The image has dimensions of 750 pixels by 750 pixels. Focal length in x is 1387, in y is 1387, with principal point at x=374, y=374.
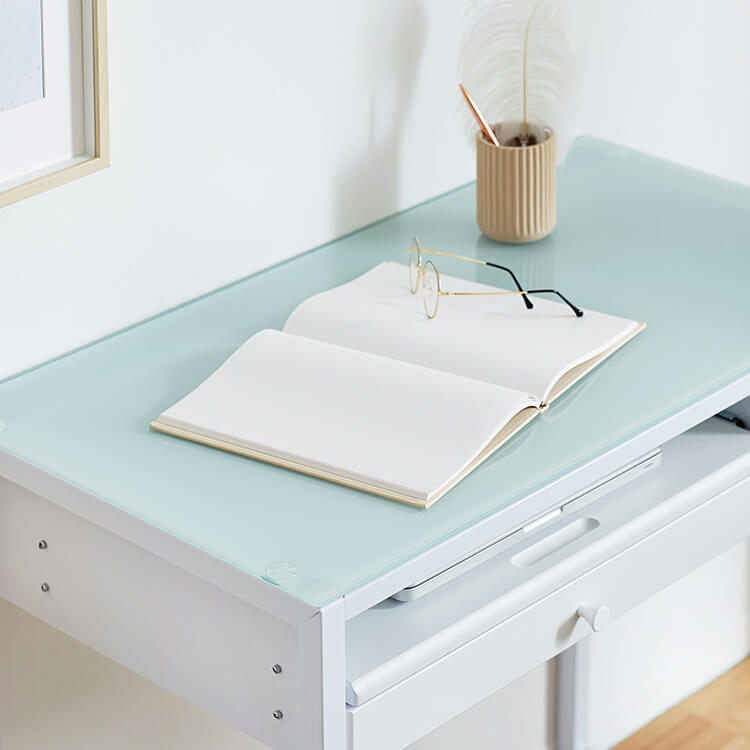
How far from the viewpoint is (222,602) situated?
105 centimetres

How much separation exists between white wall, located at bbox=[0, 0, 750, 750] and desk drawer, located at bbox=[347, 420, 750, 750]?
454mm

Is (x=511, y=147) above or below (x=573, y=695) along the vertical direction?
above

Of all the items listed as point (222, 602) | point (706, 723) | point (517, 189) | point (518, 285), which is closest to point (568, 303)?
point (518, 285)

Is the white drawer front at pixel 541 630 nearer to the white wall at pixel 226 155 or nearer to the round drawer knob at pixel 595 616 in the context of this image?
the round drawer knob at pixel 595 616

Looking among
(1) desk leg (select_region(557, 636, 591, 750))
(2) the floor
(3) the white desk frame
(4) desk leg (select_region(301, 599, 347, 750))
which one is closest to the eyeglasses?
(3) the white desk frame

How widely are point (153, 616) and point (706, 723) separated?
131cm

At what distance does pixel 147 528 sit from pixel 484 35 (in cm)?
76

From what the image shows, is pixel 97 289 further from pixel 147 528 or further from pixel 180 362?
pixel 147 528

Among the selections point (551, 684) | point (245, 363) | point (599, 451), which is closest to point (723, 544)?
point (599, 451)

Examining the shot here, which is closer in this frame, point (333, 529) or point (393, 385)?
point (333, 529)

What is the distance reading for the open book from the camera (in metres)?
1.10

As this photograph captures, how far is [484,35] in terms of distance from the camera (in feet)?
5.05

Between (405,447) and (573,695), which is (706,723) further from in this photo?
(405,447)

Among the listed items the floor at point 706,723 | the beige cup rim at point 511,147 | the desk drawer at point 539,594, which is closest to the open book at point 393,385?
the desk drawer at point 539,594
